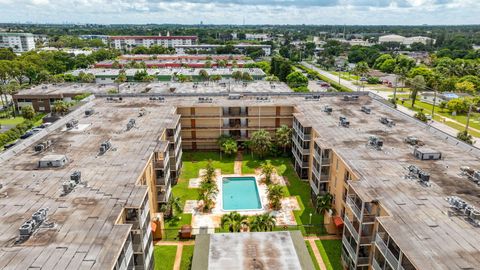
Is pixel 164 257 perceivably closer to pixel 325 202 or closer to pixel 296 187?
pixel 325 202

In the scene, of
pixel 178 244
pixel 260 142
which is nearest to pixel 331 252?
pixel 178 244

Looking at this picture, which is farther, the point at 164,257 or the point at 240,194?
the point at 240,194

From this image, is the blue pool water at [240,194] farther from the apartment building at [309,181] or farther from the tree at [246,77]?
the tree at [246,77]

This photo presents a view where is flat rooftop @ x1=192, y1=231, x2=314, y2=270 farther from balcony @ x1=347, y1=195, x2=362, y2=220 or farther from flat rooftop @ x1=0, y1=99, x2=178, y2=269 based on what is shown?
flat rooftop @ x1=0, y1=99, x2=178, y2=269

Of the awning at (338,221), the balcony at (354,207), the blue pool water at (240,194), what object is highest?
the balcony at (354,207)

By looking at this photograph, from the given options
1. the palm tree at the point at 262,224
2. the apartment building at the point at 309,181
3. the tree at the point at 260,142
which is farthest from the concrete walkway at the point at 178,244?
the tree at the point at 260,142

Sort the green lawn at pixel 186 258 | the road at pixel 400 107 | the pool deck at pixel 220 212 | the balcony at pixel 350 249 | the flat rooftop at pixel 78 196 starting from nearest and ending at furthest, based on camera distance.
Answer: the flat rooftop at pixel 78 196, the balcony at pixel 350 249, the green lawn at pixel 186 258, the pool deck at pixel 220 212, the road at pixel 400 107

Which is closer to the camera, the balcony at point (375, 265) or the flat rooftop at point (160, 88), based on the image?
the balcony at point (375, 265)
